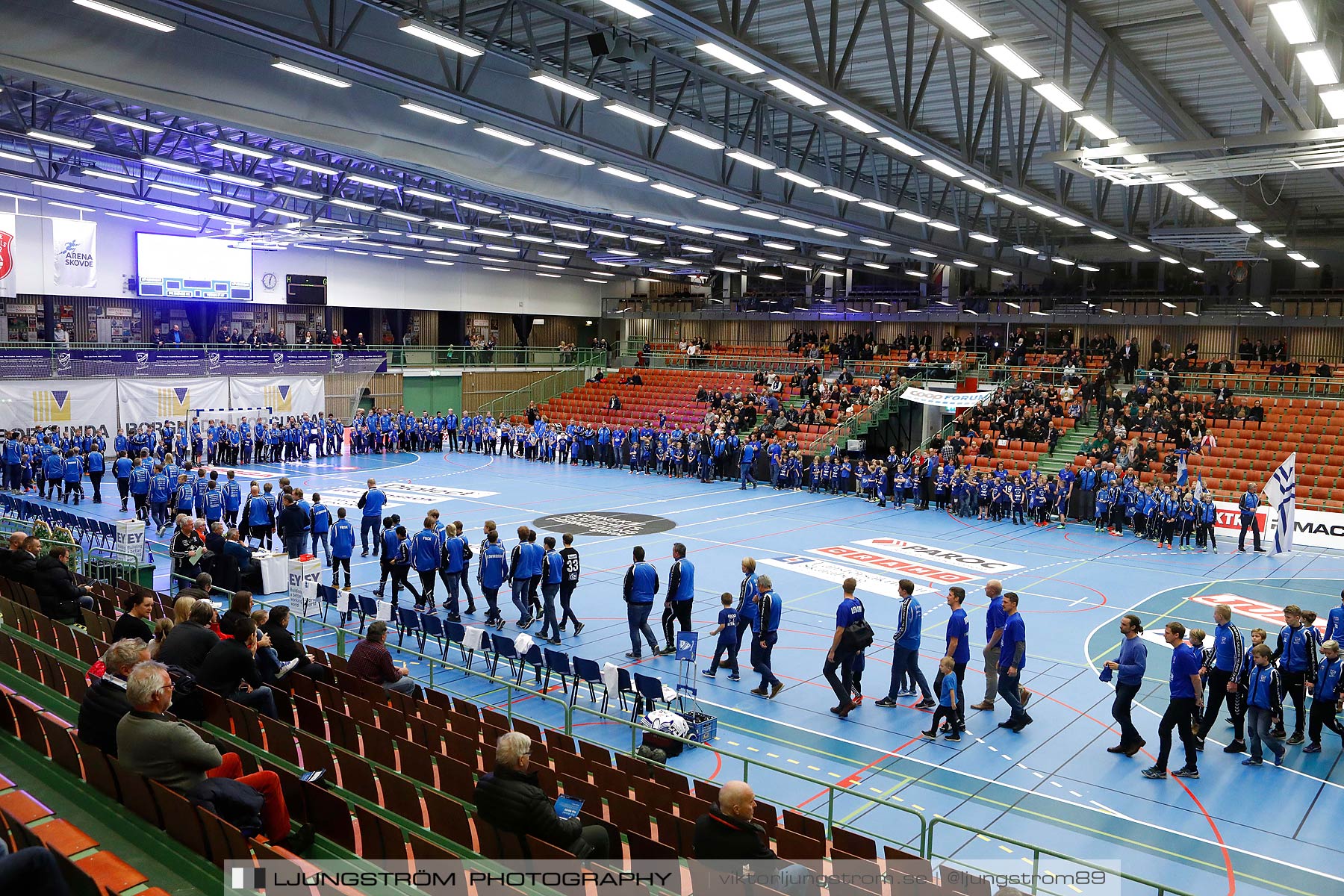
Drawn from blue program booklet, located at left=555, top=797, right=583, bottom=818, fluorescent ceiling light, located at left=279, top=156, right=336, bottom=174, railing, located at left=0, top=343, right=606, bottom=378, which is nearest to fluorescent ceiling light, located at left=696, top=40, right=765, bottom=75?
blue program booklet, located at left=555, top=797, right=583, bottom=818

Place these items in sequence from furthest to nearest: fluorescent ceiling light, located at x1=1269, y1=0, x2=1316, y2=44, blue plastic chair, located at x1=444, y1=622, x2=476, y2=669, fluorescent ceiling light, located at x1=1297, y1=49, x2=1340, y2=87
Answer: blue plastic chair, located at x1=444, y1=622, x2=476, y2=669
fluorescent ceiling light, located at x1=1297, y1=49, x2=1340, y2=87
fluorescent ceiling light, located at x1=1269, y1=0, x2=1316, y2=44

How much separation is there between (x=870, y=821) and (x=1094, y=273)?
40.3m

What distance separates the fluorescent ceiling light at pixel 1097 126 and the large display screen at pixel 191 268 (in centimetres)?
3634

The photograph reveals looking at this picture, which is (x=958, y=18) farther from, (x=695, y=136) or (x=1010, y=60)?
(x=695, y=136)

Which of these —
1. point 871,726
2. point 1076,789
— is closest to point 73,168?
point 871,726

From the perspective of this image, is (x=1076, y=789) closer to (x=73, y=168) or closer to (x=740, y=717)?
(x=740, y=717)

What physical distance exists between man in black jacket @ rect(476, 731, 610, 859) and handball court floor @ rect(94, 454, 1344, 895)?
209 centimetres

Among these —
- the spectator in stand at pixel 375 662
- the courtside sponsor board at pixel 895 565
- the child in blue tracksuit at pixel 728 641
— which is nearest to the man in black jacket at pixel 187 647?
the spectator in stand at pixel 375 662

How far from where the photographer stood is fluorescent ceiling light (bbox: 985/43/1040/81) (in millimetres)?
10578

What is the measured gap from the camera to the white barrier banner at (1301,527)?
23438mm

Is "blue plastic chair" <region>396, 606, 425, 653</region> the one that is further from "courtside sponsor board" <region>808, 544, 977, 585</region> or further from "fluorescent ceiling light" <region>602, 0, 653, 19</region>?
"courtside sponsor board" <region>808, 544, 977, 585</region>

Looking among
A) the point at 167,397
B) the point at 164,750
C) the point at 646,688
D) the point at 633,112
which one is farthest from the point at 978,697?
the point at 167,397

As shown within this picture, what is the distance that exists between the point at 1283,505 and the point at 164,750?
2465 centimetres

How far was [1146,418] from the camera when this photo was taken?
30375 mm
